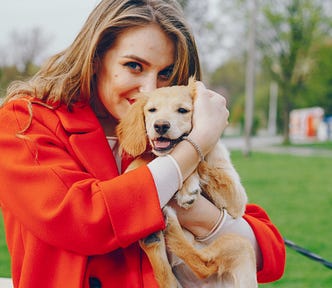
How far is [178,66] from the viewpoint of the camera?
2.54 metres

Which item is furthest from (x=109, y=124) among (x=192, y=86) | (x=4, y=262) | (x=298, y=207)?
(x=298, y=207)

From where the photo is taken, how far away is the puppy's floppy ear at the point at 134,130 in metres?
2.40

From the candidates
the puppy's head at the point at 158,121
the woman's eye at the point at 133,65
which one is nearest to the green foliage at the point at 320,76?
the puppy's head at the point at 158,121

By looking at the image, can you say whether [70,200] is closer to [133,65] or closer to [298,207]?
[133,65]

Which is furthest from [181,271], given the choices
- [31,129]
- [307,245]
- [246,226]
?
[307,245]

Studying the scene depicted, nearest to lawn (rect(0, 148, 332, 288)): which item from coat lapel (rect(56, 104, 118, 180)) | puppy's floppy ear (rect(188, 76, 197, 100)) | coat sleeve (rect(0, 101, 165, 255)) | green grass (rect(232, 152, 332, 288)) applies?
green grass (rect(232, 152, 332, 288))

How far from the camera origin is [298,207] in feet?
32.1

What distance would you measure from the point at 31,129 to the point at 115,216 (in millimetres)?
509

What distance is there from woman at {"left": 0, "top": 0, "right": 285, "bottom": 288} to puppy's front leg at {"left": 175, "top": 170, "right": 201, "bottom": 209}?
4 centimetres

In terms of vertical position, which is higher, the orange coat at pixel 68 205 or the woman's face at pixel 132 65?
the woman's face at pixel 132 65

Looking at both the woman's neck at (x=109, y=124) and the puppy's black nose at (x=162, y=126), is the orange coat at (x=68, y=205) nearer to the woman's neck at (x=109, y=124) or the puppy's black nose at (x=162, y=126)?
the puppy's black nose at (x=162, y=126)

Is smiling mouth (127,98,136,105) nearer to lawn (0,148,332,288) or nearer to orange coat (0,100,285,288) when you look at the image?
orange coat (0,100,285,288)

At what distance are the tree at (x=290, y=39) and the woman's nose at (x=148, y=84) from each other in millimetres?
34759

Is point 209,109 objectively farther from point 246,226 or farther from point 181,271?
point 181,271
